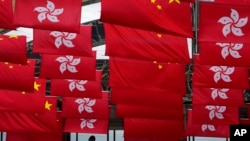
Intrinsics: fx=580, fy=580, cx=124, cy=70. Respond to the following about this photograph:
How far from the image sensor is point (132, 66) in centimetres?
988

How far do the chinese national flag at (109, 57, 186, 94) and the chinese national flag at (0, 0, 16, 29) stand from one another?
2505mm

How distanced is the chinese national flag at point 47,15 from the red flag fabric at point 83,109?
623 centimetres

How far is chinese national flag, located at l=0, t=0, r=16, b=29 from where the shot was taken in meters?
7.68

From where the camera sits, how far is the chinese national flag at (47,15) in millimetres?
7488

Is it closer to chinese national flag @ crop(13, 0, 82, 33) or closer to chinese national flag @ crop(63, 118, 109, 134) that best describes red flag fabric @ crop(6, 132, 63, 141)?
chinese national flag @ crop(63, 118, 109, 134)

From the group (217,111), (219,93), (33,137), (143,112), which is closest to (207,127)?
(217,111)

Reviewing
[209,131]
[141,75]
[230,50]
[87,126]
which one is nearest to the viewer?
[230,50]

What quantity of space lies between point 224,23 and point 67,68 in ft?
13.3

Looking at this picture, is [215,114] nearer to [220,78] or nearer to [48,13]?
[220,78]

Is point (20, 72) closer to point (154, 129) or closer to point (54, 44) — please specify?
point (54, 44)

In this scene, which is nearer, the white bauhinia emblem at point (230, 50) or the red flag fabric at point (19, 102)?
the white bauhinia emblem at point (230, 50)

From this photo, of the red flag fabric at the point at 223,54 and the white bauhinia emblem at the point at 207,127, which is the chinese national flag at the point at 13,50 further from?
the white bauhinia emblem at the point at 207,127

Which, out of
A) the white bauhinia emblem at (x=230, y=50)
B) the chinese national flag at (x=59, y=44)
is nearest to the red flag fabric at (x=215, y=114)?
the white bauhinia emblem at (x=230, y=50)

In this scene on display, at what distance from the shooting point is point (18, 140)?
15453 millimetres
